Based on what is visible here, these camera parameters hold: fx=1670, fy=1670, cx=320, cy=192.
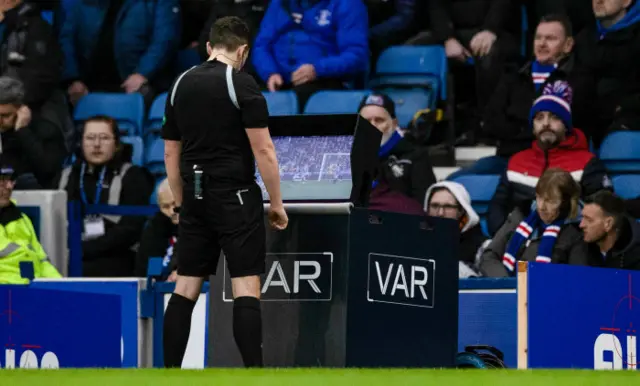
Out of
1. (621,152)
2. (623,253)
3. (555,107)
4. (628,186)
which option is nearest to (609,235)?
(623,253)

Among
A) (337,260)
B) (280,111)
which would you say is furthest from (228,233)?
(280,111)

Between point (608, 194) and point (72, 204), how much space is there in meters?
3.60

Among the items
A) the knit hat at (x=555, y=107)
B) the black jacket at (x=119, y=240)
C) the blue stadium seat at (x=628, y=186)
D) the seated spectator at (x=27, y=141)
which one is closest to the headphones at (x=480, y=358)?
the knit hat at (x=555, y=107)

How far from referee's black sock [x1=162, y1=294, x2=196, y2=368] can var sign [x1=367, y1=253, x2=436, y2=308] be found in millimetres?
837

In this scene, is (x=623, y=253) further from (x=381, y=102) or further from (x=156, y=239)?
(x=156, y=239)

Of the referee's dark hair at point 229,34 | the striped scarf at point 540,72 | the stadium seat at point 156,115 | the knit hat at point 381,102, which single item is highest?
the referee's dark hair at point 229,34

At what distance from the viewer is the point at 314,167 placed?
25.8 ft

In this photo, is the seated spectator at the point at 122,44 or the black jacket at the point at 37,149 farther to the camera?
the seated spectator at the point at 122,44

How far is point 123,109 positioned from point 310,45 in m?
1.70

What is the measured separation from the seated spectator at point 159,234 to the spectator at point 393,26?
263 centimetres

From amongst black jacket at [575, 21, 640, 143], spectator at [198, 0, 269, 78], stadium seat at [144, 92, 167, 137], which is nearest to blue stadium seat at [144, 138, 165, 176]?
stadium seat at [144, 92, 167, 137]

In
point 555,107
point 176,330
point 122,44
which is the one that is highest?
point 122,44

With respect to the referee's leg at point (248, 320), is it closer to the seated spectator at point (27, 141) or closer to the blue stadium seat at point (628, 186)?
the blue stadium seat at point (628, 186)

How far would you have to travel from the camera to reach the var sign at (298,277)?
760 centimetres
